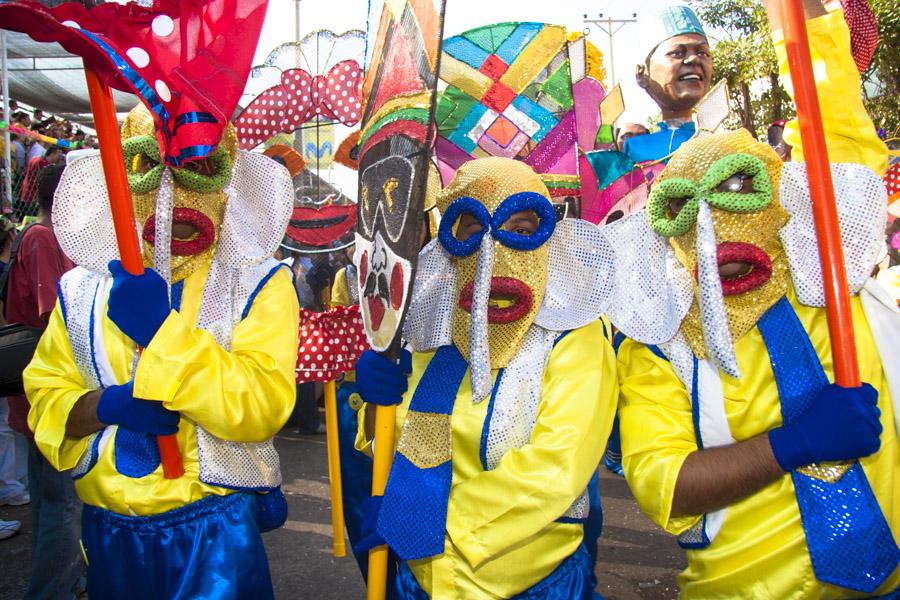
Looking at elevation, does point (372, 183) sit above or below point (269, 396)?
above

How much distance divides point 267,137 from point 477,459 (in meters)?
1.96

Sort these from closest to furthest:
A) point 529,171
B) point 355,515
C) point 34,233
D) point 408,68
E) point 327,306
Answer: point 408,68 < point 529,171 < point 355,515 < point 34,233 < point 327,306

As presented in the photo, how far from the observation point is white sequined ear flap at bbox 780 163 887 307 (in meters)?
2.00

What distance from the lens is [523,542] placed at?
2.07 metres

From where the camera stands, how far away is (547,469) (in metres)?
2.01

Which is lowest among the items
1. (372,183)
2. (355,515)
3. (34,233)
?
(355,515)

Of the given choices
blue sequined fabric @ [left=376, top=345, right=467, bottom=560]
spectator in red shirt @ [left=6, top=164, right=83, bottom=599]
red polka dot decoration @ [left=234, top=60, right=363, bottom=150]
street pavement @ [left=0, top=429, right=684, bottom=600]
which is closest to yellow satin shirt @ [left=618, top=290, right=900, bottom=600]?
blue sequined fabric @ [left=376, top=345, right=467, bottom=560]

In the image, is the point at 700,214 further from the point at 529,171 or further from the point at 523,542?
the point at 523,542

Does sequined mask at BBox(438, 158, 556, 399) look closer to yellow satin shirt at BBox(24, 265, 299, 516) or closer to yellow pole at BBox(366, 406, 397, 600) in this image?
yellow pole at BBox(366, 406, 397, 600)

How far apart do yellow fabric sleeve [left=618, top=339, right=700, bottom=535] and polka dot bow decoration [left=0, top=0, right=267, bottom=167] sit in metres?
1.39

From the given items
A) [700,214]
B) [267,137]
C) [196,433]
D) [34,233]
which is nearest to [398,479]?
[196,433]

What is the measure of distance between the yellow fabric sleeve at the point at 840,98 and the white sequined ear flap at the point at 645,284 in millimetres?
536

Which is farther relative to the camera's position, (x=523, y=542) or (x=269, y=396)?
(x=269, y=396)

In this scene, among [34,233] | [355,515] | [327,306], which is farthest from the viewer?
[327,306]
